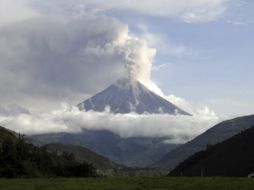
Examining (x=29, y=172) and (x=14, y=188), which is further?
(x=29, y=172)

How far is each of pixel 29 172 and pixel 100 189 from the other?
67.3 metres

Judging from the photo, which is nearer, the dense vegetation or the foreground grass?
the foreground grass

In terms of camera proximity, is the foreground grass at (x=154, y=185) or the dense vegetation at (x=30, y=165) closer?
the foreground grass at (x=154, y=185)

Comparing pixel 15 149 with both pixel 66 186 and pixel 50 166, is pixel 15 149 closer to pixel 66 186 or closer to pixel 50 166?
pixel 50 166

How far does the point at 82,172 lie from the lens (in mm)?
130500

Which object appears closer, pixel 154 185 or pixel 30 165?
pixel 154 185

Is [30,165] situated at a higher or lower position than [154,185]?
higher

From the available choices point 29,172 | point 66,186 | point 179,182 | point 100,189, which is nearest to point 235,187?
point 179,182

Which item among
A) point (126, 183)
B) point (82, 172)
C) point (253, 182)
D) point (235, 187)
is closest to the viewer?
point (235, 187)

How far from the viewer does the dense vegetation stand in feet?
354

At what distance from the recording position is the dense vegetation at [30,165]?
108 metres

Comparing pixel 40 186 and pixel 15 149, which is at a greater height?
pixel 15 149

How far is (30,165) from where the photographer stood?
12350 cm

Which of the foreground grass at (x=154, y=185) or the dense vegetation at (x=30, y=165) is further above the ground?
the dense vegetation at (x=30, y=165)
